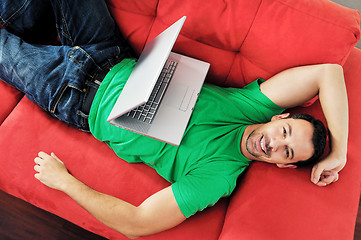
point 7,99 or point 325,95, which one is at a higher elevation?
point 325,95

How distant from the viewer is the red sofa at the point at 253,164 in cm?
95

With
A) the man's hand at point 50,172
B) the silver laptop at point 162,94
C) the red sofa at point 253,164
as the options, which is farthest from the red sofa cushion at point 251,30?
the man's hand at point 50,172

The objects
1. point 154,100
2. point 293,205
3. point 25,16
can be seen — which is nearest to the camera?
point 293,205

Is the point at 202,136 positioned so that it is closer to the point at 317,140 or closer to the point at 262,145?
the point at 262,145

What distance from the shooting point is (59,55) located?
120 cm

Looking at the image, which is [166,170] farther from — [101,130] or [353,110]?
[353,110]

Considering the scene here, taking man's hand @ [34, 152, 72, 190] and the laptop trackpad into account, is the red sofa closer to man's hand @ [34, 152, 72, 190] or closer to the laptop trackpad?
man's hand @ [34, 152, 72, 190]

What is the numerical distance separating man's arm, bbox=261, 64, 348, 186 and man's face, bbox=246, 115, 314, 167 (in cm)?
10

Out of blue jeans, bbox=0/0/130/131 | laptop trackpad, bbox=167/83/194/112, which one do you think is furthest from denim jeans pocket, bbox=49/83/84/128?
laptop trackpad, bbox=167/83/194/112

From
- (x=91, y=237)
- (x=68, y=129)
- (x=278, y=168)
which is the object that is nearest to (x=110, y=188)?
(x=68, y=129)

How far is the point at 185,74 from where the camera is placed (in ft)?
3.75

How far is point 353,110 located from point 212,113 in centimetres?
60

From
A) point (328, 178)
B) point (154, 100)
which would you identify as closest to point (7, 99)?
point (154, 100)

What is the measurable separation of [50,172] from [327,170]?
3.54 feet
